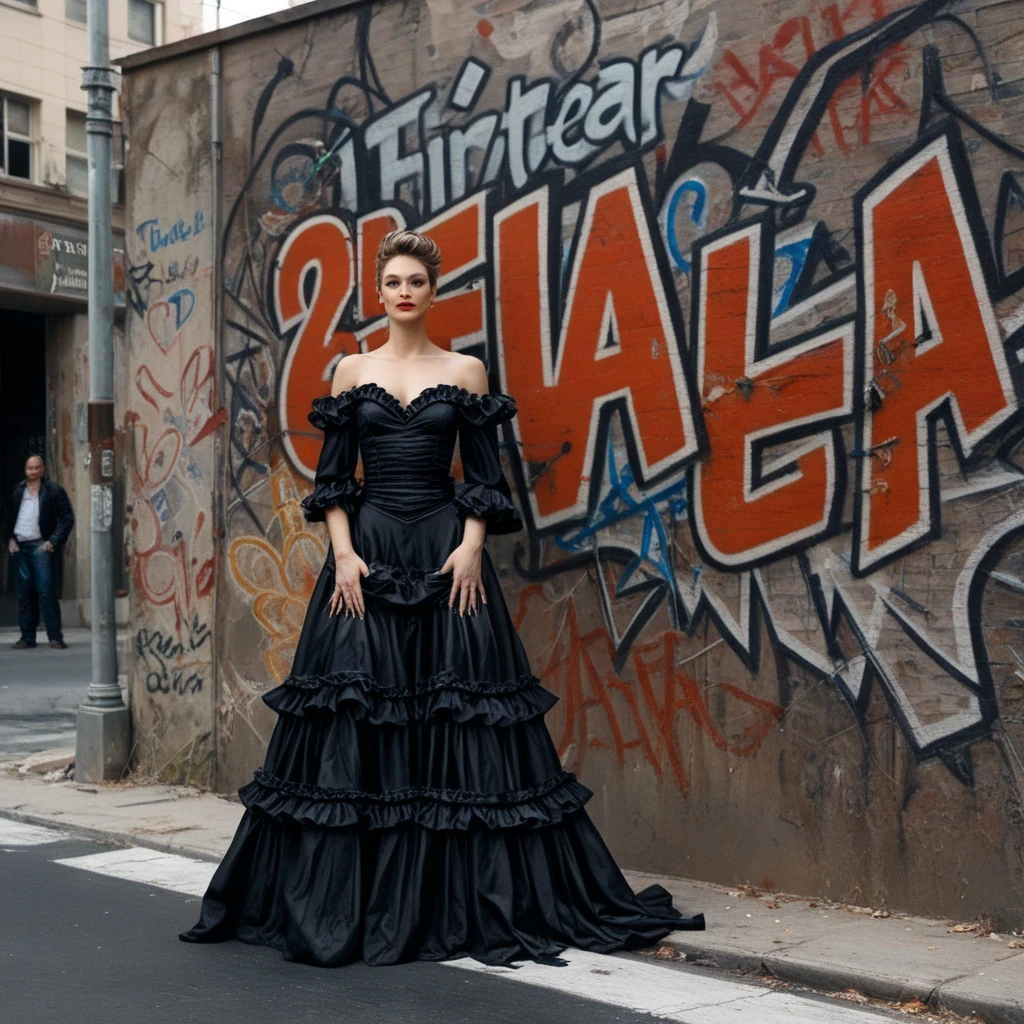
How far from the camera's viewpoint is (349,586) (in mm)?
5652

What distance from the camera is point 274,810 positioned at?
5.40 m

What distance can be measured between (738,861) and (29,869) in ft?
9.73

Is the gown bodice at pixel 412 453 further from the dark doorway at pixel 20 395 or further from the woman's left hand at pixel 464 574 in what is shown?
the dark doorway at pixel 20 395

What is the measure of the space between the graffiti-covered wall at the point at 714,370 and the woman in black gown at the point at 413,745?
767mm

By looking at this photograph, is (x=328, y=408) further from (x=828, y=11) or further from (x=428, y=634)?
(x=828, y=11)

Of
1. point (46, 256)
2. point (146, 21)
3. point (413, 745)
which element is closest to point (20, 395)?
point (46, 256)

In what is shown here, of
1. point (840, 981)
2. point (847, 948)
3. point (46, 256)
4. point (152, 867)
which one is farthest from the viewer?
point (46, 256)

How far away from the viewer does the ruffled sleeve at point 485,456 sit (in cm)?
580

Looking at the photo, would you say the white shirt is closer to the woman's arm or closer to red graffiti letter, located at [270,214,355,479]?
red graffiti letter, located at [270,214,355,479]

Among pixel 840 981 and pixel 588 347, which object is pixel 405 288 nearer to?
pixel 588 347

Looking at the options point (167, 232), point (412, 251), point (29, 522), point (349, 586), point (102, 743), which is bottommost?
point (102, 743)

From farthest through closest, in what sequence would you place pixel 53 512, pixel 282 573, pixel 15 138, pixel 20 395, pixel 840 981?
pixel 20 395 < pixel 15 138 < pixel 53 512 < pixel 282 573 < pixel 840 981

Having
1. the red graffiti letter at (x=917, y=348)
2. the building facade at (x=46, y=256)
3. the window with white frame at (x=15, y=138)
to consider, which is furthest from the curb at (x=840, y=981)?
the window with white frame at (x=15, y=138)

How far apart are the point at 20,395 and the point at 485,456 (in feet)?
57.6
